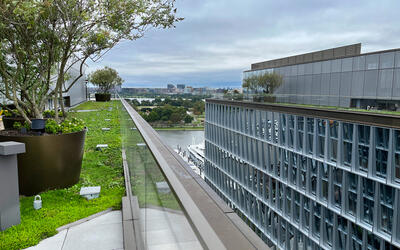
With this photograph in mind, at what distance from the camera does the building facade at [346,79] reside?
26.2 m

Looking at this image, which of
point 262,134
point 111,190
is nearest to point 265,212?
point 262,134

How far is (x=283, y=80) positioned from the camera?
4566 cm

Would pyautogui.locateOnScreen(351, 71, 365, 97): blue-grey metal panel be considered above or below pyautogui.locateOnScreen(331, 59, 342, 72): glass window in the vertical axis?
below

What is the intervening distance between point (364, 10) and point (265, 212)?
65.9 metres

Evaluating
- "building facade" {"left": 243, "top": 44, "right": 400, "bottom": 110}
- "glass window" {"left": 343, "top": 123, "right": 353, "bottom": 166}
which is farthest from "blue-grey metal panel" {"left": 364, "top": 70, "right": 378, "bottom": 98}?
"glass window" {"left": 343, "top": 123, "right": 353, "bottom": 166}

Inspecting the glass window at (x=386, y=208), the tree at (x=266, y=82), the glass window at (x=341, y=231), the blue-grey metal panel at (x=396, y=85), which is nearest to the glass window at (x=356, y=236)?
the glass window at (x=341, y=231)

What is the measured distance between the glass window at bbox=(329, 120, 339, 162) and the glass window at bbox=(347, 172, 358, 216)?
2.23 m

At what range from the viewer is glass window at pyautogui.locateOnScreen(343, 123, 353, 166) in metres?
22.2

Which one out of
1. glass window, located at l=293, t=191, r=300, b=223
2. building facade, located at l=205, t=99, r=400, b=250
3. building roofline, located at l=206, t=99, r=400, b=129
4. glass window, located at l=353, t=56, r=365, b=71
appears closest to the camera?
building roofline, located at l=206, t=99, r=400, b=129

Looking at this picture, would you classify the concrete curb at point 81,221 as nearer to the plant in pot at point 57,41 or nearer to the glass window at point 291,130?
the plant in pot at point 57,41

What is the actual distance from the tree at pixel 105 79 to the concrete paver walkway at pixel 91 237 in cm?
3400

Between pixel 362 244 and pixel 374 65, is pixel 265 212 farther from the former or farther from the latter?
pixel 374 65

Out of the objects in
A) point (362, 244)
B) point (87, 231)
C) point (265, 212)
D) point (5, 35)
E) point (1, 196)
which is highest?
point (5, 35)

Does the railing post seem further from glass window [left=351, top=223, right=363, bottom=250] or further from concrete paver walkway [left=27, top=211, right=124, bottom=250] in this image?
glass window [left=351, top=223, right=363, bottom=250]
